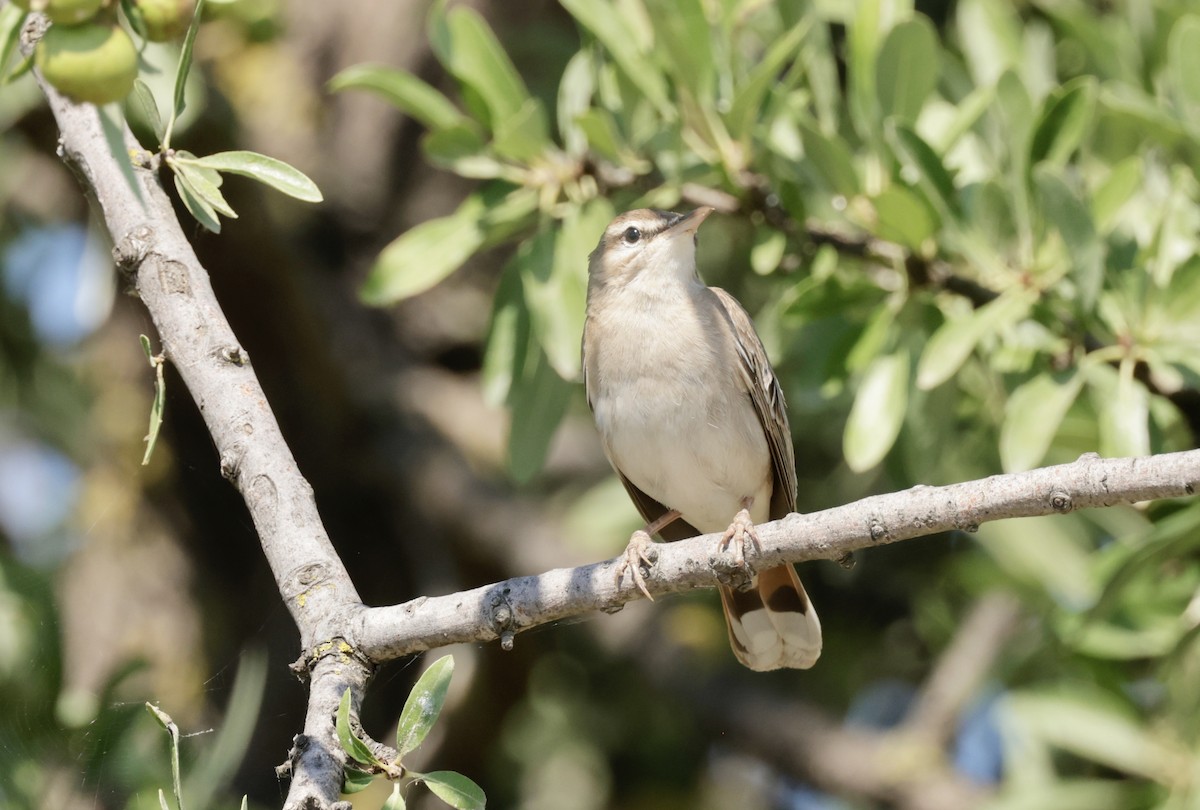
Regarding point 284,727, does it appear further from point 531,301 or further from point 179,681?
point 531,301

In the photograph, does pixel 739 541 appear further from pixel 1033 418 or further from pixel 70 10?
pixel 70 10

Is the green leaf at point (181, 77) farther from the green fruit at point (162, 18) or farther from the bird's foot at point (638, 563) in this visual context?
the bird's foot at point (638, 563)

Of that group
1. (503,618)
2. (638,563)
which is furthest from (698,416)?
(503,618)

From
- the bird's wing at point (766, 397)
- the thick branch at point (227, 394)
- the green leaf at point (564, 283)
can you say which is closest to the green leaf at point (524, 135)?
the green leaf at point (564, 283)

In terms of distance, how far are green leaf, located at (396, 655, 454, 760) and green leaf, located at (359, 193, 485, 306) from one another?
91.6 inches

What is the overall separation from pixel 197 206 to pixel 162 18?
0.33 m

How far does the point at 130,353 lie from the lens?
610cm

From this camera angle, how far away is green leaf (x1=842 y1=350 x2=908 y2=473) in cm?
409

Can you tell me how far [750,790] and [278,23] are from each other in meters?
4.50

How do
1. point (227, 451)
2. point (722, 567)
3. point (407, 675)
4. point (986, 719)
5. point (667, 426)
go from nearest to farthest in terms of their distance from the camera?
point (227, 451)
point (722, 567)
point (667, 426)
point (407, 675)
point (986, 719)

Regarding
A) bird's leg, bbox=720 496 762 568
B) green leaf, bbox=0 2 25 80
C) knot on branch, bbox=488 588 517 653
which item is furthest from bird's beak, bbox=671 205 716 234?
green leaf, bbox=0 2 25 80

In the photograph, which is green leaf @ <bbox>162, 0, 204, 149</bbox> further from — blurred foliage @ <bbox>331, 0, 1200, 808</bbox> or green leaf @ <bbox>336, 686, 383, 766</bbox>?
blurred foliage @ <bbox>331, 0, 1200, 808</bbox>

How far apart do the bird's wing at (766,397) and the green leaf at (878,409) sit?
0.76 meters

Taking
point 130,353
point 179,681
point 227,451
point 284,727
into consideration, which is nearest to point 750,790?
point 284,727
